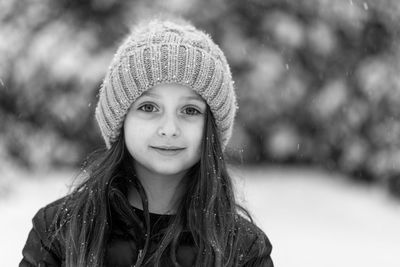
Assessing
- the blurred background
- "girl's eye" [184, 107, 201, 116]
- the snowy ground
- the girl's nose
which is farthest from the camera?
the blurred background

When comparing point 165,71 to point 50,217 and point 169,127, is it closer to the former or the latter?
point 169,127

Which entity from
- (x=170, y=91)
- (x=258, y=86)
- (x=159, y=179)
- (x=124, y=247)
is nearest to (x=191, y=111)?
(x=170, y=91)

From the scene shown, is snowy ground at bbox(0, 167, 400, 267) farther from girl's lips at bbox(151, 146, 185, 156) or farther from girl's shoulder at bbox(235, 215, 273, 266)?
girl's lips at bbox(151, 146, 185, 156)

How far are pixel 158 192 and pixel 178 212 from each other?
98 millimetres

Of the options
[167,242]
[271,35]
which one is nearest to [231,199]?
[167,242]

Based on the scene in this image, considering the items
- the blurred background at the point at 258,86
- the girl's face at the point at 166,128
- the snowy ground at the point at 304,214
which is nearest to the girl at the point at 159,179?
the girl's face at the point at 166,128

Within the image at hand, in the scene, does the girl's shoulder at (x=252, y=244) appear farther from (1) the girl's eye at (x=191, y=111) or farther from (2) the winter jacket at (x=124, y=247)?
(1) the girl's eye at (x=191, y=111)

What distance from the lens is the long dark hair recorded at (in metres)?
2.28

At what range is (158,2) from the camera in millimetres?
5230

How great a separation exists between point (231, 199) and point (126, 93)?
502 millimetres

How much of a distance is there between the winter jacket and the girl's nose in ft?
0.96

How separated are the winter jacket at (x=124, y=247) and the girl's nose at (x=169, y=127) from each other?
0.96 ft

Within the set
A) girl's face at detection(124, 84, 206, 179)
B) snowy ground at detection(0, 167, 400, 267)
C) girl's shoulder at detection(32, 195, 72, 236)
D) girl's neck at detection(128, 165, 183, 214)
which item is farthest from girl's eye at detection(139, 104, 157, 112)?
snowy ground at detection(0, 167, 400, 267)

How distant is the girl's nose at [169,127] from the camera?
2228 mm
